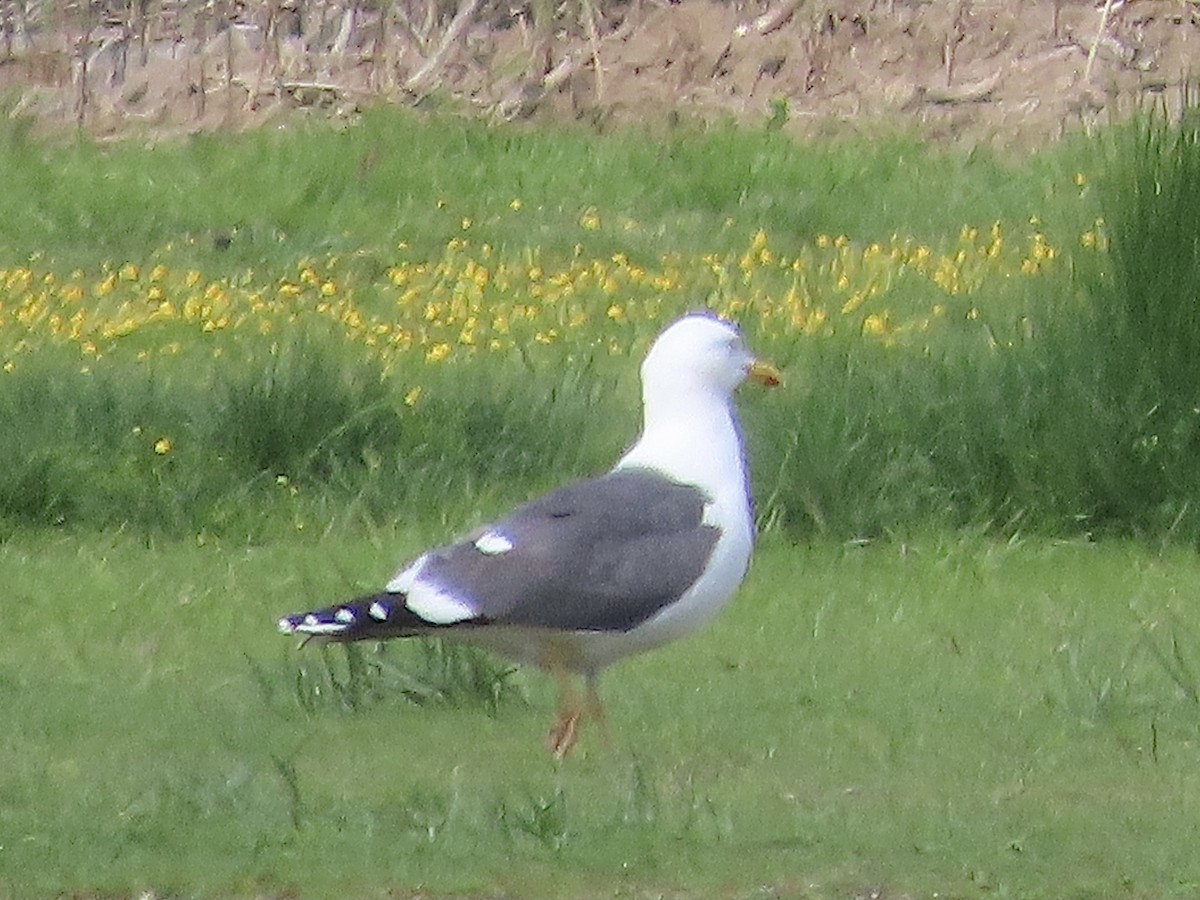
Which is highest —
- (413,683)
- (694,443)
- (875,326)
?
(694,443)

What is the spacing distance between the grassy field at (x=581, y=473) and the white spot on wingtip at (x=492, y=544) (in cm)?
52

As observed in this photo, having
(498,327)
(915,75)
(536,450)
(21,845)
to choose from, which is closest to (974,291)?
(498,327)

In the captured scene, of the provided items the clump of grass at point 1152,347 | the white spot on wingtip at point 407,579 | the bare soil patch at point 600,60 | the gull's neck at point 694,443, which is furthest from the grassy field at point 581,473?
the bare soil patch at point 600,60

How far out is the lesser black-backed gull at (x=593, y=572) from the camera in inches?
267

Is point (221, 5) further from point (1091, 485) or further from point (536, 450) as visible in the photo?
point (1091, 485)

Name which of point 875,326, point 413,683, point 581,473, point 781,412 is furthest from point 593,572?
point 875,326

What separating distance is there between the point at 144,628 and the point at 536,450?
2303 mm

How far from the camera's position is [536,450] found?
10.8 metres

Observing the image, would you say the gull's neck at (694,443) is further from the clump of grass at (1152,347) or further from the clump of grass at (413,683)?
the clump of grass at (1152,347)

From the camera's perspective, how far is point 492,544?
7004mm

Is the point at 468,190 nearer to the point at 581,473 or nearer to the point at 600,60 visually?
the point at 600,60

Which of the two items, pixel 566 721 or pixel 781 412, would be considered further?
pixel 781 412

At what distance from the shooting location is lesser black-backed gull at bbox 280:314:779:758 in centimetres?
679

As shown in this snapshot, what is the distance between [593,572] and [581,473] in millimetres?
3677
